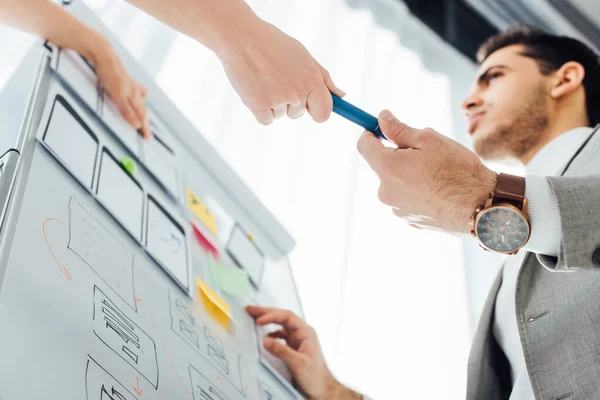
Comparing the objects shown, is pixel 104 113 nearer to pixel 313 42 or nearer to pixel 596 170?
pixel 596 170

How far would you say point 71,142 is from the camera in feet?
2.36

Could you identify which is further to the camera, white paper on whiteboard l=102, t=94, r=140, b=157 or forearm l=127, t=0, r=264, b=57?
white paper on whiteboard l=102, t=94, r=140, b=157

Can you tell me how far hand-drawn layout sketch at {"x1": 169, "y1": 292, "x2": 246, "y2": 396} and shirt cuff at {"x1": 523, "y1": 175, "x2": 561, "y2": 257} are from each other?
16.6 inches

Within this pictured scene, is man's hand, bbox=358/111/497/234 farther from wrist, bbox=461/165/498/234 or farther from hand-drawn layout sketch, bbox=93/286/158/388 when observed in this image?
hand-drawn layout sketch, bbox=93/286/158/388

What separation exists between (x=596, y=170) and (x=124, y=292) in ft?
2.28

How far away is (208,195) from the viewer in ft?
3.79

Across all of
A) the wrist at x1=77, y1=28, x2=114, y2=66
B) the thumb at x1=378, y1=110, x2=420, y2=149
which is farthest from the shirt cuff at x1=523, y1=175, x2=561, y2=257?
the wrist at x1=77, y1=28, x2=114, y2=66

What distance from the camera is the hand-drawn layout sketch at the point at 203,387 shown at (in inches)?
25.1

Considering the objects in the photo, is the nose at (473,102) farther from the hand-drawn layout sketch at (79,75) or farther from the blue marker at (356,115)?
the hand-drawn layout sketch at (79,75)

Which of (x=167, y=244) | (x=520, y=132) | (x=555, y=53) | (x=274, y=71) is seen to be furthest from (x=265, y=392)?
(x=555, y=53)

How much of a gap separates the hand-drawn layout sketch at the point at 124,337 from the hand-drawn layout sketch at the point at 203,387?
0.07 metres

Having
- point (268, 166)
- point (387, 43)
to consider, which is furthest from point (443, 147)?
point (387, 43)

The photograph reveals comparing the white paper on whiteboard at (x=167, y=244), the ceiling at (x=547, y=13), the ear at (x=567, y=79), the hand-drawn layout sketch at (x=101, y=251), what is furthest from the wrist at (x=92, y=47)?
the ceiling at (x=547, y=13)

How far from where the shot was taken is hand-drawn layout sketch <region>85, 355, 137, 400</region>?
48 cm
